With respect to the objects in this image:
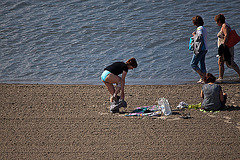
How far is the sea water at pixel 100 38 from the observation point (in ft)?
36.3

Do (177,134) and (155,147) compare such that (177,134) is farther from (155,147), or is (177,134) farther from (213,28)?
(213,28)

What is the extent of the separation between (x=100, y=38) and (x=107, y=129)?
9.23m

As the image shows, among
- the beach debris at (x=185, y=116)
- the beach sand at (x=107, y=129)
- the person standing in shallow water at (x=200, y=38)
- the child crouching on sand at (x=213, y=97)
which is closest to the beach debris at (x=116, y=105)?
the beach sand at (x=107, y=129)

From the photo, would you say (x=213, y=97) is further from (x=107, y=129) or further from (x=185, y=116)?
(x=107, y=129)

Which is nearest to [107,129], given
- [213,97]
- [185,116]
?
[185,116]

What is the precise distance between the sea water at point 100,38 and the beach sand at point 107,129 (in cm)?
236

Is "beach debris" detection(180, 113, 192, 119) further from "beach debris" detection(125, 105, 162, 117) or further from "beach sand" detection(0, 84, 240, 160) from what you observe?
"beach debris" detection(125, 105, 162, 117)

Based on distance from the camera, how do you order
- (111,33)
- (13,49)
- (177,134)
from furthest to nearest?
(111,33) → (13,49) → (177,134)

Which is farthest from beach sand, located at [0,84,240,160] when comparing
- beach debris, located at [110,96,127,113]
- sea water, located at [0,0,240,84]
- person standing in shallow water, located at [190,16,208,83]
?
sea water, located at [0,0,240,84]

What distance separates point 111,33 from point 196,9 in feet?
16.1

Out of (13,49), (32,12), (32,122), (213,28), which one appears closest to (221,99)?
(32,122)

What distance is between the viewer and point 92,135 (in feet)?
19.0

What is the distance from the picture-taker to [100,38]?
14.8m

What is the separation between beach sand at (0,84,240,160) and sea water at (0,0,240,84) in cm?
236
